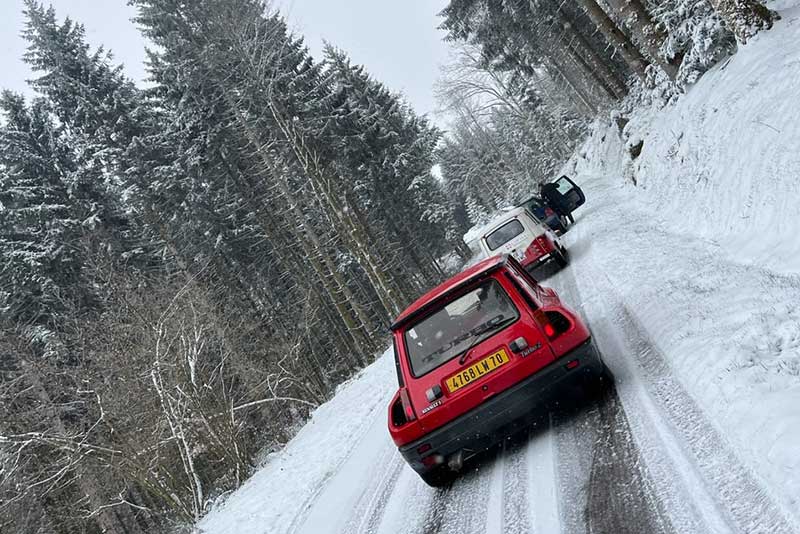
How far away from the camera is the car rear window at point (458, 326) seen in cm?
500

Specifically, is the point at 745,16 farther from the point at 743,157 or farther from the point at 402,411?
the point at 402,411

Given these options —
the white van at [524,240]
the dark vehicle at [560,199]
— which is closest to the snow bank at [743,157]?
the white van at [524,240]

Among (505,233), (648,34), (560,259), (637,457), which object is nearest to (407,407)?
(637,457)

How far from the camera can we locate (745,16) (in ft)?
30.7

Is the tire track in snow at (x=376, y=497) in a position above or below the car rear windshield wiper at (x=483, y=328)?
below

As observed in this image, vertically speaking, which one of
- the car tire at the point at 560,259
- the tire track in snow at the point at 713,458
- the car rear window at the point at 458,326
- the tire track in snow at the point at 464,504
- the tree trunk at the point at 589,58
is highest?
the tree trunk at the point at 589,58

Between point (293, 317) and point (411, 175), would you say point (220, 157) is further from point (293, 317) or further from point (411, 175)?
point (411, 175)

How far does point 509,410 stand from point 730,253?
159 inches

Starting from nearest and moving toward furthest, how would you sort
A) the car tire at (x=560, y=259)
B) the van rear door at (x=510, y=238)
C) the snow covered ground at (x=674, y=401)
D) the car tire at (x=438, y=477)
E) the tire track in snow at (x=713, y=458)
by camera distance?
the tire track in snow at (x=713, y=458) < the snow covered ground at (x=674, y=401) < the car tire at (x=438, y=477) < the car tire at (x=560, y=259) < the van rear door at (x=510, y=238)

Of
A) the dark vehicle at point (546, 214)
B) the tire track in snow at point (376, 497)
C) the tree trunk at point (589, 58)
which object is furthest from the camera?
the tree trunk at point (589, 58)

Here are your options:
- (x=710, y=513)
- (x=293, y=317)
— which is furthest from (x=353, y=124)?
(x=710, y=513)

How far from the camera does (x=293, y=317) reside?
25.9 metres

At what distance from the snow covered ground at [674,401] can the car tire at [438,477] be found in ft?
0.27

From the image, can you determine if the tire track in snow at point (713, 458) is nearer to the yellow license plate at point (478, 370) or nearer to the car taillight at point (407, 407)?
the yellow license plate at point (478, 370)
